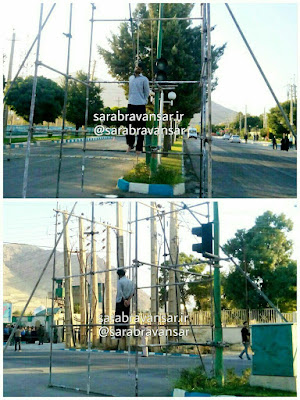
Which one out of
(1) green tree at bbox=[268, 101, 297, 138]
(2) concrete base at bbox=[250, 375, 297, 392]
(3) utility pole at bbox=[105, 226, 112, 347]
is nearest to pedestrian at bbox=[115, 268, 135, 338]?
(2) concrete base at bbox=[250, 375, 297, 392]

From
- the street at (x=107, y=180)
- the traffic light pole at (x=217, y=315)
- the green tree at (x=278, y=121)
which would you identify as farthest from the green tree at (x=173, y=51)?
the green tree at (x=278, y=121)

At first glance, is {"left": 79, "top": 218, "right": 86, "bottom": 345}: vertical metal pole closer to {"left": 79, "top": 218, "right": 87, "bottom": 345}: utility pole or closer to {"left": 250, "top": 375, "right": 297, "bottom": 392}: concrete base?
{"left": 79, "top": 218, "right": 87, "bottom": 345}: utility pole

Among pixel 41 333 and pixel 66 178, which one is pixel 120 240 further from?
pixel 41 333

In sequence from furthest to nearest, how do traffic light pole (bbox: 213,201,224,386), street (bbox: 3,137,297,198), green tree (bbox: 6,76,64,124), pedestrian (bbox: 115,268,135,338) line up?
green tree (bbox: 6,76,64,124) → street (bbox: 3,137,297,198) → pedestrian (bbox: 115,268,135,338) → traffic light pole (bbox: 213,201,224,386)

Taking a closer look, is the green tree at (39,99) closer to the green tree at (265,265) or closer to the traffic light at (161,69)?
the green tree at (265,265)

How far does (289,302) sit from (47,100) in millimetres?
20880

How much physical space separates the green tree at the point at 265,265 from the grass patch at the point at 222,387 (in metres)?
18.7

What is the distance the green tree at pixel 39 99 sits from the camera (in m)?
31.8

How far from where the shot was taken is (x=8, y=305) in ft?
111

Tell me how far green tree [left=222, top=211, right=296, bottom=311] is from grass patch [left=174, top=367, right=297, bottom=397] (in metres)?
18.7

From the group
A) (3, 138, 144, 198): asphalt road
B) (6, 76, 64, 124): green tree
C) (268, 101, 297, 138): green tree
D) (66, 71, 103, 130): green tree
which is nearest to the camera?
(3, 138, 144, 198): asphalt road

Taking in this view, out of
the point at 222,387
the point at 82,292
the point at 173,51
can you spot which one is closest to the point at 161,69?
the point at 222,387

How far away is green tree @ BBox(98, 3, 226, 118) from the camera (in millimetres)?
22891

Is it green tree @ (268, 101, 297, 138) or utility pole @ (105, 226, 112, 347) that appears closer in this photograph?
utility pole @ (105, 226, 112, 347)
